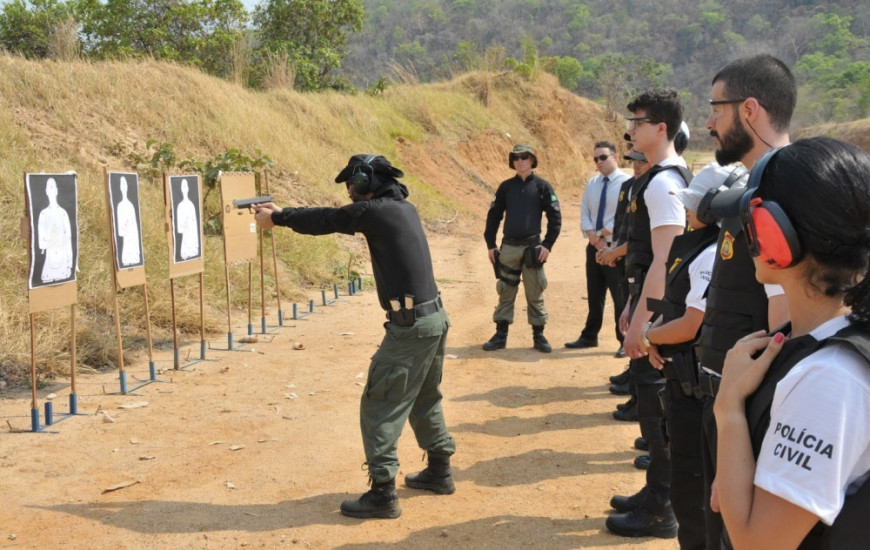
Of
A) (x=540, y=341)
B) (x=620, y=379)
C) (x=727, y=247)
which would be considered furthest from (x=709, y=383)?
(x=540, y=341)

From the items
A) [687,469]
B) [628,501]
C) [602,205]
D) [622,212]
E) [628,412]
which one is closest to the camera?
[687,469]

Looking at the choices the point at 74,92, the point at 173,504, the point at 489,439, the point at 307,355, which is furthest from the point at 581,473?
the point at 74,92

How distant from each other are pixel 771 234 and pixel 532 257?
6840 mm

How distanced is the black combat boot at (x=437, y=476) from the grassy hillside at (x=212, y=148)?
3799mm

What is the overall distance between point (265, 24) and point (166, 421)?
2139 cm

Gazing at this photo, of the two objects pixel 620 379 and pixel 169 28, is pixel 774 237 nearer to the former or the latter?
pixel 620 379

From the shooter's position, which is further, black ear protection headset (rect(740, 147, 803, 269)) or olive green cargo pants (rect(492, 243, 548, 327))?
olive green cargo pants (rect(492, 243, 548, 327))

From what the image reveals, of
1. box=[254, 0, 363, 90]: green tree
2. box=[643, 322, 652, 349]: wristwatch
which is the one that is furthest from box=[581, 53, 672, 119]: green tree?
box=[643, 322, 652, 349]: wristwatch

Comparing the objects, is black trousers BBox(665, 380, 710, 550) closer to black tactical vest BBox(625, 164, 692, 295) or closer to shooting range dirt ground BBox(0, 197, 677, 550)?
shooting range dirt ground BBox(0, 197, 677, 550)

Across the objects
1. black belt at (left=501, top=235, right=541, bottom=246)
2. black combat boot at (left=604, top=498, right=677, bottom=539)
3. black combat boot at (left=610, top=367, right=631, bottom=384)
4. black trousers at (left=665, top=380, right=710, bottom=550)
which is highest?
black belt at (left=501, top=235, right=541, bottom=246)

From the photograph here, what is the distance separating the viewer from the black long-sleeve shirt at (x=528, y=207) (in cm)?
845

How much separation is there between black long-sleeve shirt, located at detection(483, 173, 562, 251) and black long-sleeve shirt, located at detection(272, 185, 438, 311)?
392 centimetres

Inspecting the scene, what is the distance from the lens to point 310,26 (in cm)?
2544

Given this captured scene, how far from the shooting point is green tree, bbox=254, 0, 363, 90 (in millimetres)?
24578
